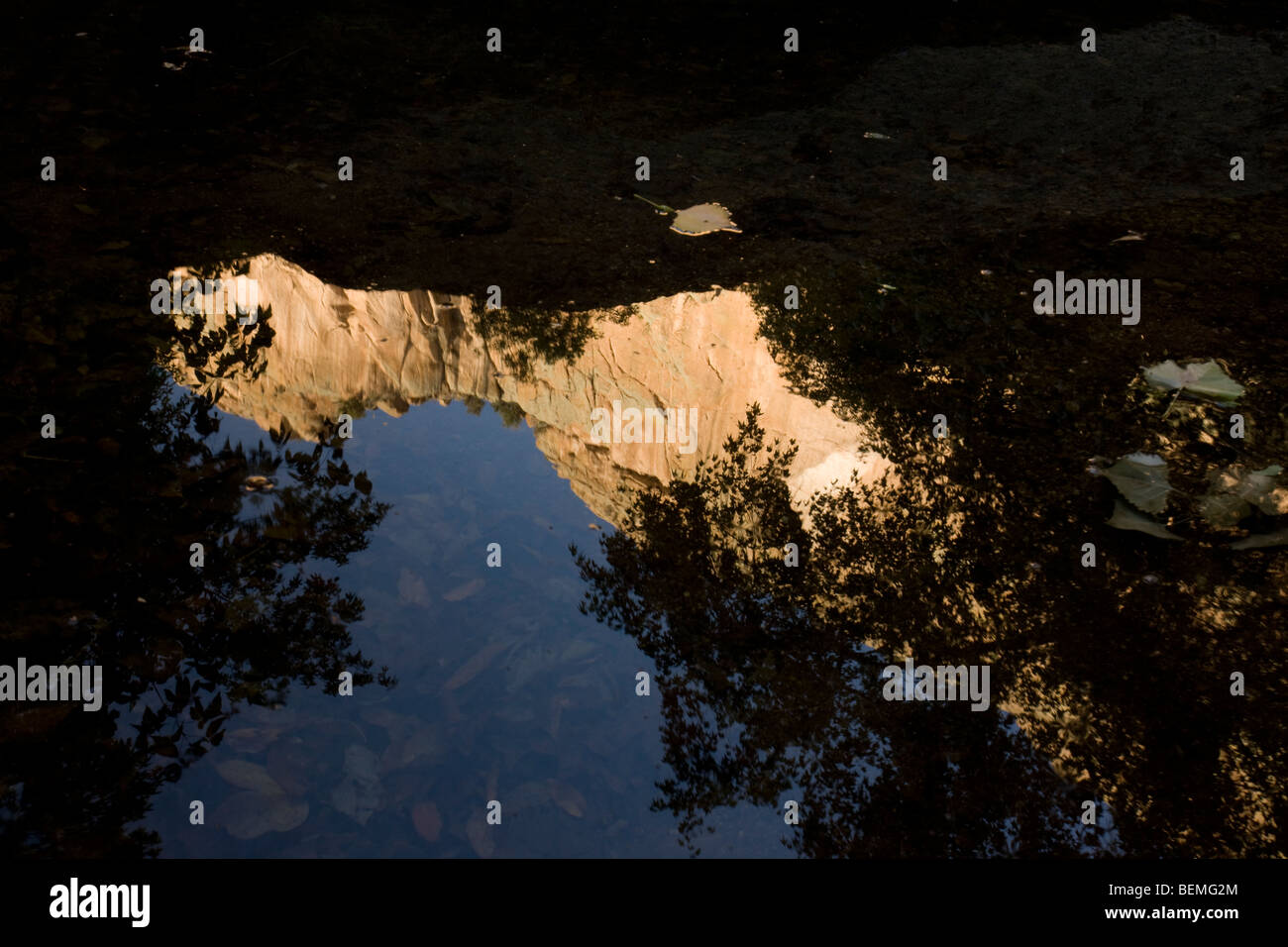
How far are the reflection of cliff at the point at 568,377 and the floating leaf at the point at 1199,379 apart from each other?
3.63 ft

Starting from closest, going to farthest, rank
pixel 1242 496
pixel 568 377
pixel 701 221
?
pixel 1242 496 → pixel 568 377 → pixel 701 221

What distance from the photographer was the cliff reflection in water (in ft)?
6.83

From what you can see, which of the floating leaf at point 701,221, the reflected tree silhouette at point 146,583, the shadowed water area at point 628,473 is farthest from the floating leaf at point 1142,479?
the reflected tree silhouette at point 146,583

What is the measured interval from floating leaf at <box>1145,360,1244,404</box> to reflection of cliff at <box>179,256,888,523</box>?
43.5 inches

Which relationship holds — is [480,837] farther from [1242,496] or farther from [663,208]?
[663,208]

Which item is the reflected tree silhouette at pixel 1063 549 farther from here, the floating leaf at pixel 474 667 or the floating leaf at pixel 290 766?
the floating leaf at pixel 290 766

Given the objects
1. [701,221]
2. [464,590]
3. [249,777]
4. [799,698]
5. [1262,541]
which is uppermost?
[701,221]

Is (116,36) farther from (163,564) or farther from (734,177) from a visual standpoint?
(163,564)

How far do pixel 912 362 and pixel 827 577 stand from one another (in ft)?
3.59

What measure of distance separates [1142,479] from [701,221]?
6.67 feet

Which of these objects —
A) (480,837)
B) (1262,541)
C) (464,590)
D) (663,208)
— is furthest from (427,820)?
(663,208)

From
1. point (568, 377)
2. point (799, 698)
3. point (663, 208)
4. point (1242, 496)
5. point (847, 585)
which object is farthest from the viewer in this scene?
point (663, 208)

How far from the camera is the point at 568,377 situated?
10.4ft

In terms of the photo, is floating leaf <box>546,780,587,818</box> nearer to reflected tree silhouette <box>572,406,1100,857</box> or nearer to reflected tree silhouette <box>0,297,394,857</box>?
reflected tree silhouette <box>572,406,1100,857</box>
